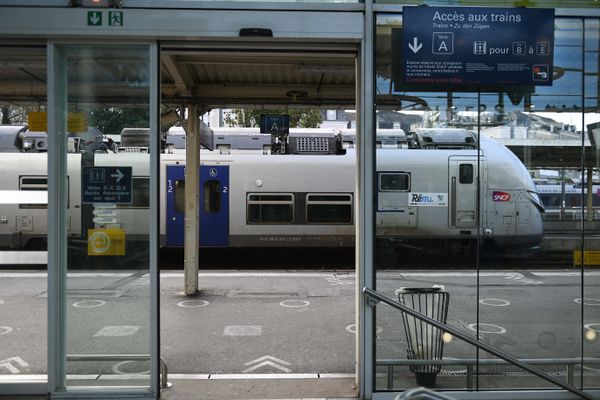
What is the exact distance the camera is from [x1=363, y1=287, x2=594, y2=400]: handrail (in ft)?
14.7

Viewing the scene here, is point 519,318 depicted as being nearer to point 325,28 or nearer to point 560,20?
point 560,20

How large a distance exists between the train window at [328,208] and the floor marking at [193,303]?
4882mm

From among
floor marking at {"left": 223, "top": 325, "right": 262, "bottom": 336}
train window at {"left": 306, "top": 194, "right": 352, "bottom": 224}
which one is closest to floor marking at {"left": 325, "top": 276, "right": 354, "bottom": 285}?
train window at {"left": 306, "top": 194, "right": 352, "bottom": 224}

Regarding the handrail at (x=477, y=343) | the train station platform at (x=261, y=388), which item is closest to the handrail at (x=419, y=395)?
the handrail at (x=477, y=343)

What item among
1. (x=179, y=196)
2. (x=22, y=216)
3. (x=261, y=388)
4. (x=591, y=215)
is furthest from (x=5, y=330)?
(x=591, y=215)

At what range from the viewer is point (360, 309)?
464 centimetres

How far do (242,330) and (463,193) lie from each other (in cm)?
356

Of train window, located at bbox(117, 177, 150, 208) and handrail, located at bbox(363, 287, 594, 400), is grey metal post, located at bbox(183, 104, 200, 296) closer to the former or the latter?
train window, located at bbox(117, 177, 150, 208)

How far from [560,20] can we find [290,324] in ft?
16.2

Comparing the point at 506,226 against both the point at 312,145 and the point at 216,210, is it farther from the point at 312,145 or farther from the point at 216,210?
the point at 216,210

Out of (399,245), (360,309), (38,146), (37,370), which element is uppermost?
(38,146)

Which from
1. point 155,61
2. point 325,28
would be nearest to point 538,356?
point 325,28

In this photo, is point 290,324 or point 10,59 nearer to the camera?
point 10,59

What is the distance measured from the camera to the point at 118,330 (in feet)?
15.4
